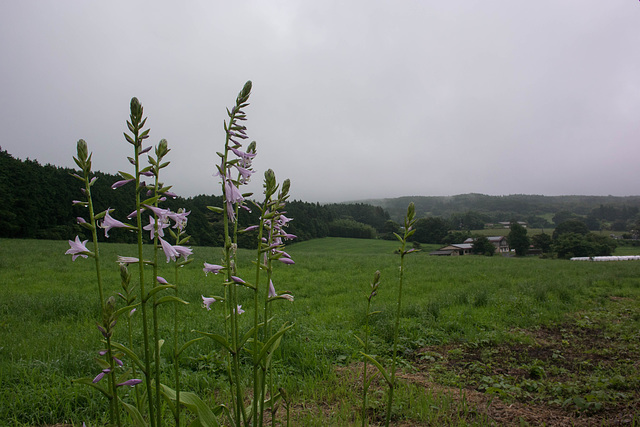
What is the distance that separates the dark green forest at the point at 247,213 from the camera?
96.7 ft

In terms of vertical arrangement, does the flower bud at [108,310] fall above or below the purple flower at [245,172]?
below

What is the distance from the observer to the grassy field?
3152mm

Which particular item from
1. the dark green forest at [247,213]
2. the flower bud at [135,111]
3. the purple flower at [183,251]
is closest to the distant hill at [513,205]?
the dark green forest at [247,213]

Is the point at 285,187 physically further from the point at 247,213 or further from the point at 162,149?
the point at 247,213

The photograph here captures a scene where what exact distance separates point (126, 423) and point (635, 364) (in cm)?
598

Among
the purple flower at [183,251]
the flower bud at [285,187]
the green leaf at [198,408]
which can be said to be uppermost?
the flower bud at [285,187]

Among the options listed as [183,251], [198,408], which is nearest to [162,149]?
[183,251]

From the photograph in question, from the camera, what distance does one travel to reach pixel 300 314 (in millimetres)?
7152

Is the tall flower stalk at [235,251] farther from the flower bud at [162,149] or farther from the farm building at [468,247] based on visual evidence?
the farm building at [468,247]

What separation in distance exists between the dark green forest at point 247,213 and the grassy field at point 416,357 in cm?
167

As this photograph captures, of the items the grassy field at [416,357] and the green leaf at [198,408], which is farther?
the grassy field at [416,357]

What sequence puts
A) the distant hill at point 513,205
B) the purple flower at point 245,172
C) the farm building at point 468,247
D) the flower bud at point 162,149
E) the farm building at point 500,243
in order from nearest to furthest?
the flower bud at point 162,149
the purple flower at point 245,172
the farm building at point 468,247
the farm building at point 500,243
the distant hill at point 513,205

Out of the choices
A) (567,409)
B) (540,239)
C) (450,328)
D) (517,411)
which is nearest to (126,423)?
(517,411)

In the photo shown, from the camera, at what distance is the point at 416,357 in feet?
15.9
